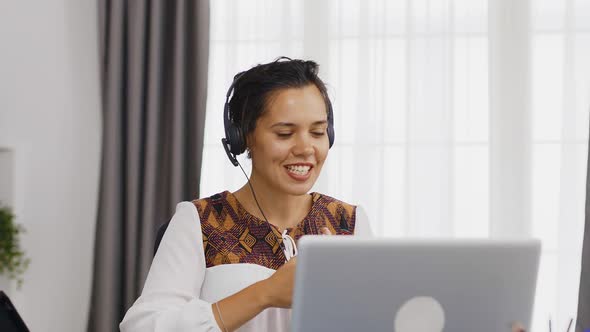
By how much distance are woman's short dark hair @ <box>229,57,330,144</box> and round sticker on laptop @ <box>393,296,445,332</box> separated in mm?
637

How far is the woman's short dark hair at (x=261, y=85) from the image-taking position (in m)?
1.38

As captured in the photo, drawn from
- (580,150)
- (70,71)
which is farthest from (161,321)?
(580,150)

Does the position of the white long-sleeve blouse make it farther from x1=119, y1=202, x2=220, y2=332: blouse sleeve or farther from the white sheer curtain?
the white sheer curtain

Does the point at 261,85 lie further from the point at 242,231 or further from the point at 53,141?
the point at 53,141

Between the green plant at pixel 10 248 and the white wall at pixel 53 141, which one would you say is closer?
the green plant at pixel 10 248

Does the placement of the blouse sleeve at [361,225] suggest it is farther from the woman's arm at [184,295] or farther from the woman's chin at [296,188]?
the woman's arm at [184,295]

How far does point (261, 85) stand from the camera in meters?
1.39

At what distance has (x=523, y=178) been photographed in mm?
2611

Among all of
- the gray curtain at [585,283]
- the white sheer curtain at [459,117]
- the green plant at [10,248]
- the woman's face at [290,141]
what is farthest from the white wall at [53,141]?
the gray curtain at [585,283]

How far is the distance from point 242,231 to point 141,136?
1380mm

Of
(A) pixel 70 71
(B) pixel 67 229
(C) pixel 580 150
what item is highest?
(A) pixel 70 71

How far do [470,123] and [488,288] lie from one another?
187 centimetres

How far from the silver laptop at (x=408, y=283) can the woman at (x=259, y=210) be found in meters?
0.39

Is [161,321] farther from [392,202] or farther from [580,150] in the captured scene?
[580,150]
